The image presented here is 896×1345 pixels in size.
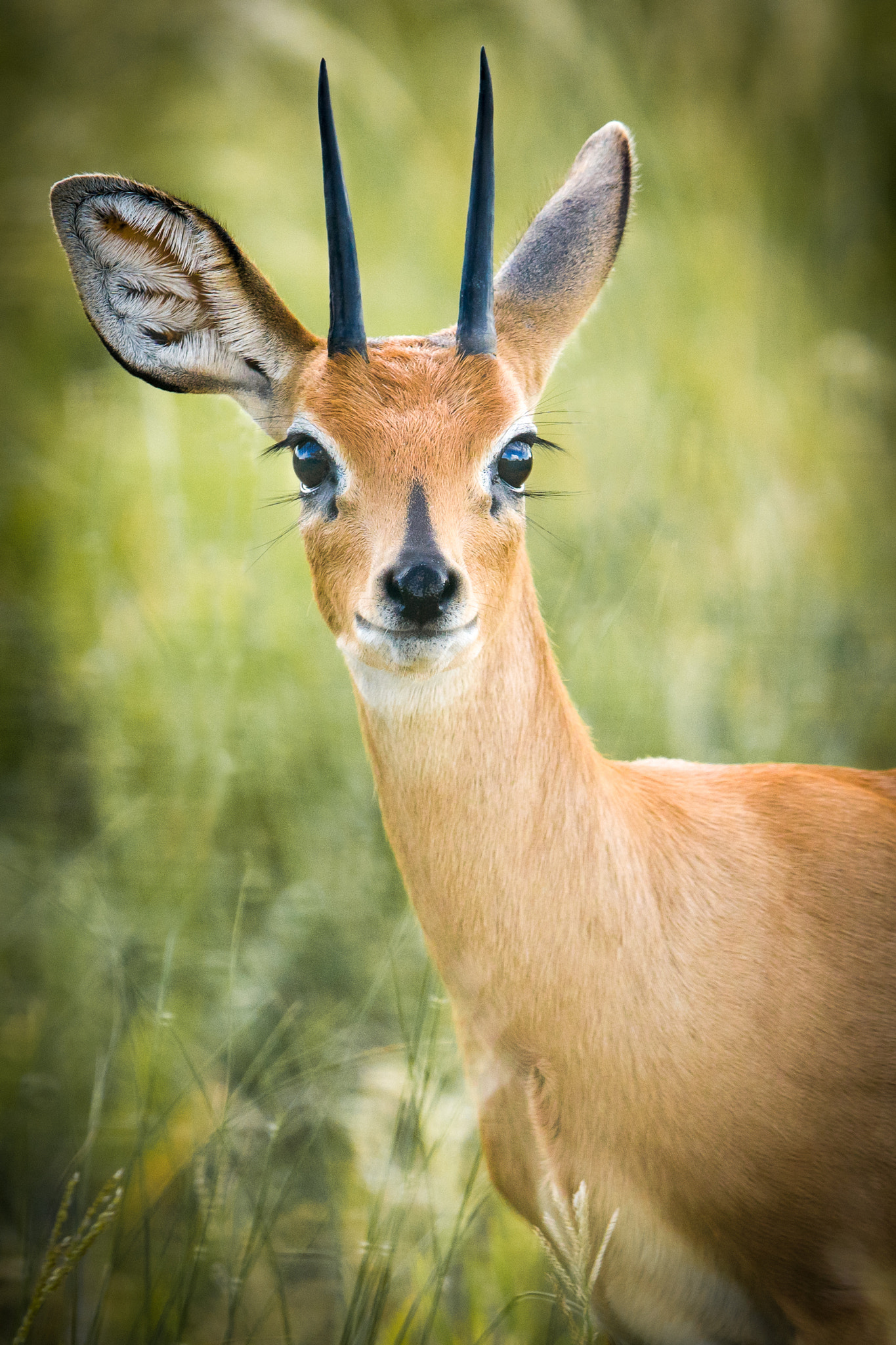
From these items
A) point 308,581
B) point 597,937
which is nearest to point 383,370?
point 597,937

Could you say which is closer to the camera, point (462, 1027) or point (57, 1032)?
point (462, 1027)

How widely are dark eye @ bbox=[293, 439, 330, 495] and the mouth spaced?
0.29 meters

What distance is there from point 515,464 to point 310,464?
1.11 feet

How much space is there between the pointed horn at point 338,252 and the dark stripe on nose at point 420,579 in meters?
0.38

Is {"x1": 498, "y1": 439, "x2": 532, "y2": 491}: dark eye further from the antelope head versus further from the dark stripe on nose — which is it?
the dark stripe on nose

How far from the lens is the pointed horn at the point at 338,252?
4.89 ft

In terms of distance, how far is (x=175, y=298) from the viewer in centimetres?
181

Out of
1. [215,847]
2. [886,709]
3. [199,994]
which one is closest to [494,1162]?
[199,994]

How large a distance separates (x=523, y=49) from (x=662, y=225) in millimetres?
659

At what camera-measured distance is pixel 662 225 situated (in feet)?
9.74

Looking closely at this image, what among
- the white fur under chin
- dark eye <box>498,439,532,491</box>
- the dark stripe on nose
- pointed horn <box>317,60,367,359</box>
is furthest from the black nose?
pointed horn <box>317,60,367,359</box>

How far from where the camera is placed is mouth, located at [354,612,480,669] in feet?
4.76

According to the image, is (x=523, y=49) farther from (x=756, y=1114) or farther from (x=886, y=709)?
(x=756, y=1114)

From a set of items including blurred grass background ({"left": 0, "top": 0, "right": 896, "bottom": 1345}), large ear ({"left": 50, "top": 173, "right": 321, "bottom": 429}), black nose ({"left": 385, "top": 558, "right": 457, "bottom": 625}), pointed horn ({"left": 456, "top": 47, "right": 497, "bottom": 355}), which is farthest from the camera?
blurred grass background ({"left": 0, "top": 0, "right": 896, "bottom": 1345})
